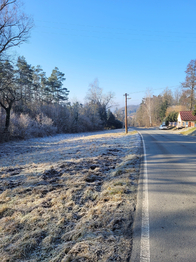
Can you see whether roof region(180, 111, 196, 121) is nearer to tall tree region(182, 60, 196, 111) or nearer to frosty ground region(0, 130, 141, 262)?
tall tree region(182, 60, 196, 111)

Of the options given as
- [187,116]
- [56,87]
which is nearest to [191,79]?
[187,116]

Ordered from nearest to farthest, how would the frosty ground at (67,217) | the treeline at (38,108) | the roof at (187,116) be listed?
the frosty ground at (67,217) → the treeline at (38,108) → the roof at (187,116)

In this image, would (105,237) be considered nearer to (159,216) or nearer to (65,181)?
(159,216)

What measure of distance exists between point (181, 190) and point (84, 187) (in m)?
2.82

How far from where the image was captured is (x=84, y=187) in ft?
17.8

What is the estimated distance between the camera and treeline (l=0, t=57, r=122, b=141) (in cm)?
2087

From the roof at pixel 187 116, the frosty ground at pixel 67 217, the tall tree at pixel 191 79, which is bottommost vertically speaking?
the frosty ground at pixel 67 217

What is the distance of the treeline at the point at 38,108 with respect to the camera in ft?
68.5

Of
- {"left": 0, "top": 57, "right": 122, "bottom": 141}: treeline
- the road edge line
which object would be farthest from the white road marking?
{"left": 0, "top": 57, "right": 122, "bottom": 141}: treeline

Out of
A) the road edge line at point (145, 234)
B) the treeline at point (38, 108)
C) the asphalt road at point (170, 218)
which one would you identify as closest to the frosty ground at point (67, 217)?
the road edge line at point (145, 234)

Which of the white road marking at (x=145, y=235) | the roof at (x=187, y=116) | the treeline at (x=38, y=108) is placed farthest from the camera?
the roof at (x=187, y=116)

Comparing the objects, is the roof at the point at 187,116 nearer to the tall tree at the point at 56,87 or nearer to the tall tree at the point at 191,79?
the tall tree at the point at 191,79

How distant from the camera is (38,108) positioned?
115ft

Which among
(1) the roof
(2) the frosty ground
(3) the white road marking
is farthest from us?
(1) the roof
